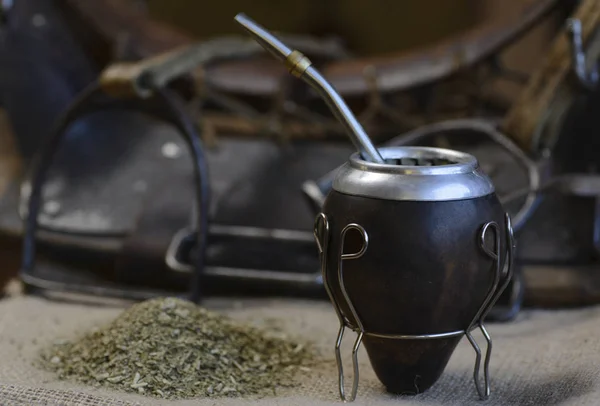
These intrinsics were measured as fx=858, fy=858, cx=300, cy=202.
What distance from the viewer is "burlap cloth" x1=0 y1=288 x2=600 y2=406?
1.19 m

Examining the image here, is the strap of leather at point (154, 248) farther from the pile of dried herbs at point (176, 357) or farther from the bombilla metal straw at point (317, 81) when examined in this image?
the bombilla metal straw at point (317, 81)

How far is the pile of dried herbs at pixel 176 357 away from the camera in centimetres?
124

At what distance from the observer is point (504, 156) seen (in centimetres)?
180

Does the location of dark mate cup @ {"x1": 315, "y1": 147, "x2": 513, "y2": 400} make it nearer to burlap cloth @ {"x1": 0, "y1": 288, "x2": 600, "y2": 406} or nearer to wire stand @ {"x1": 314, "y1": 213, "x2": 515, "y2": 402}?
wire stand @ {"x1": 314, "y1": 213, "x2": 515, "y2": 402}

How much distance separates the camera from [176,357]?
1278 millimetres

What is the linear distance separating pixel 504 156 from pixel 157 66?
2.42ft

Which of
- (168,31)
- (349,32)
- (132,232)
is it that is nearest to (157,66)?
(132,232)

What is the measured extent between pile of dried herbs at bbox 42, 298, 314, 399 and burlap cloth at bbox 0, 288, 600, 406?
0.04 m

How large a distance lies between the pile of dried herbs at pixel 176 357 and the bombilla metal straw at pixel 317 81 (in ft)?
1.23

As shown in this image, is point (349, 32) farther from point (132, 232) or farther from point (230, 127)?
point (132, 232)

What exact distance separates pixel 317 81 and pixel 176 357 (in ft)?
1.50

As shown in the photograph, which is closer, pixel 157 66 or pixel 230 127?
pixel 157 66

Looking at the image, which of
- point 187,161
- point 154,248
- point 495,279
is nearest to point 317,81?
point 495,279

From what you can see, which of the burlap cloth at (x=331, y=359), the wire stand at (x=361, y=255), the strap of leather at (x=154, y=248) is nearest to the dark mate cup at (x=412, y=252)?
the wire stand at (x=361, y=255)
